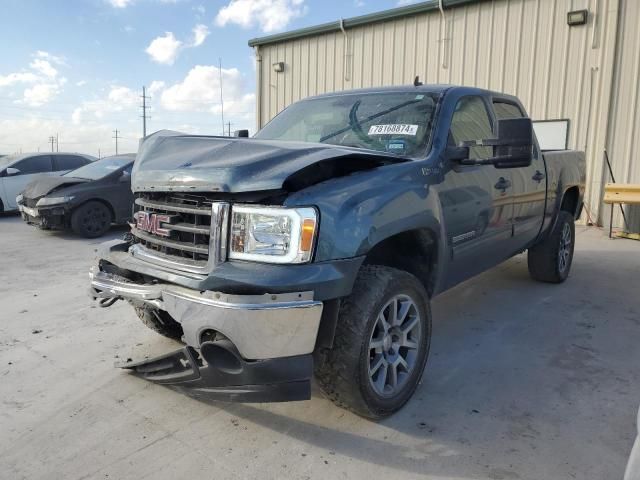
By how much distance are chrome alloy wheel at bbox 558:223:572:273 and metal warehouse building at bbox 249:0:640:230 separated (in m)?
4.83

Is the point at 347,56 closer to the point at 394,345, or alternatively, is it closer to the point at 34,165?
the point at 34,165

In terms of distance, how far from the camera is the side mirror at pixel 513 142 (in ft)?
9.77

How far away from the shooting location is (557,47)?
10039 millimetres

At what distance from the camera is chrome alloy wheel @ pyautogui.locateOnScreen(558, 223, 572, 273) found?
17.9 ft

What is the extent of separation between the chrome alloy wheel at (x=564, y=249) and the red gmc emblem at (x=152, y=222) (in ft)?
14.2

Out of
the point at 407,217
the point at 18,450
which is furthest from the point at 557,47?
the point at 18,450

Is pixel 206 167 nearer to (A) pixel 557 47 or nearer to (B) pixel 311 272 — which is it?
(B) pixel 311 272

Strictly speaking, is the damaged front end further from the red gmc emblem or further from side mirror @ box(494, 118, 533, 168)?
side mirror @ box(494, 118, 533, 168)

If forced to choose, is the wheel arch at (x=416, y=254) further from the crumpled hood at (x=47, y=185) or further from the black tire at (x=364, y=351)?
the crumpled hood at (x=47, y=185)

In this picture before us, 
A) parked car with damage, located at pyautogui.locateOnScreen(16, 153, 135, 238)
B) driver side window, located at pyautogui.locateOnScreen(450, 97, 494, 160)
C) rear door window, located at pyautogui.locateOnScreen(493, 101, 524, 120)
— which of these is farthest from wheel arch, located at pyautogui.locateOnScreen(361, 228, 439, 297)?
parked car with damage, located at pyautogui.locateOnScreen(16, 153, 135, 238)

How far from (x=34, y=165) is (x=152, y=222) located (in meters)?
10.8

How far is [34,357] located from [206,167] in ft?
7.28

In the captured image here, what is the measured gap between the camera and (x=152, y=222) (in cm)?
277

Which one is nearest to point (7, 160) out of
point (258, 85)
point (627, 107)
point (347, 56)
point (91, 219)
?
point (91, 219)
